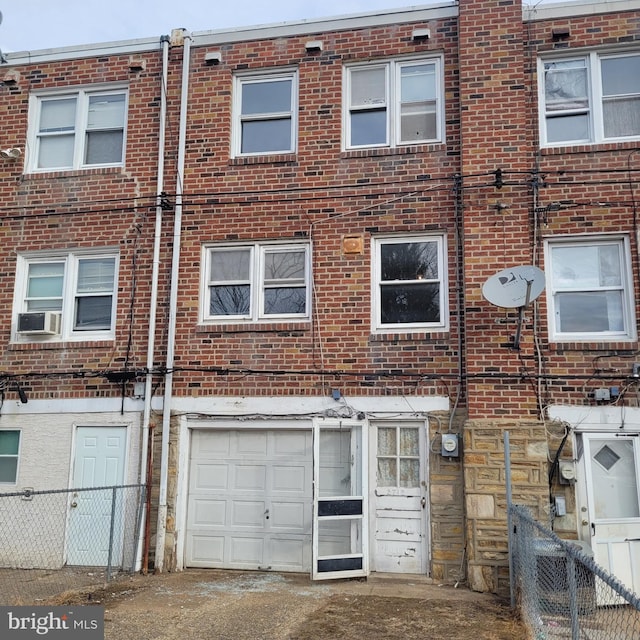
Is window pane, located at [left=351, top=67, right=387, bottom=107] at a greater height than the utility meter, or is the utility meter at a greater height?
window pane, located at [left=351, top=67, right=387, bottom=107]

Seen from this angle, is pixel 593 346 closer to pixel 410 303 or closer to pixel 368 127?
pixel 410 303

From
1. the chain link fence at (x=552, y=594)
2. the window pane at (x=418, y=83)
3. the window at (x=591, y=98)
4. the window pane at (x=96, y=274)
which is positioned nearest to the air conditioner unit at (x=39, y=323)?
the window pane at (x=96, y=274)

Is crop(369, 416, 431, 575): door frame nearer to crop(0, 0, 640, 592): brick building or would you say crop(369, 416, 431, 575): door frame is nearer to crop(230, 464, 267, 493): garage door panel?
crop(0, 0, 640, 592): brick building

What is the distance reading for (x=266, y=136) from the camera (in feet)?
34.4

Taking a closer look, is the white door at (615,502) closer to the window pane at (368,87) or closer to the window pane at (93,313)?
the window pane at (368,87)

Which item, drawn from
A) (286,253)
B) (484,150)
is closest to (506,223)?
(484,150)

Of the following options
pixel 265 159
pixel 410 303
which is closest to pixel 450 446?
pixel 410 303

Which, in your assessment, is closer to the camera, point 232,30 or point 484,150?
point 484,150

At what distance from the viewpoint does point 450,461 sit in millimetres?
8883

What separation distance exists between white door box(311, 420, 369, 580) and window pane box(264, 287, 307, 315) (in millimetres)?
1819

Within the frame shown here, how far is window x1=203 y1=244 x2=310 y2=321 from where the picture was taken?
9875 mm

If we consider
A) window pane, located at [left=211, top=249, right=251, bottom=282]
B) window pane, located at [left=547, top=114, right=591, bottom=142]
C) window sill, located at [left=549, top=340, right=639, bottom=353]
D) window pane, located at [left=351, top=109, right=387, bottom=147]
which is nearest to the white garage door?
window pane, located at [left=211, top=249, right=251, bottom=282]

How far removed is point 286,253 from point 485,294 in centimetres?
311

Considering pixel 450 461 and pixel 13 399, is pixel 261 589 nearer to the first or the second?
pixel 450 461
